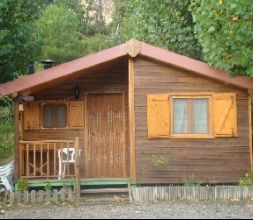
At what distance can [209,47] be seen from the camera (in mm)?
12180

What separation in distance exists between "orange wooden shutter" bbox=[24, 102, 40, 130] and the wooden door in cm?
136

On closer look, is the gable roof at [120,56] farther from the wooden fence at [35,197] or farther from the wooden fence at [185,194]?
the wooden fence at [185,194]

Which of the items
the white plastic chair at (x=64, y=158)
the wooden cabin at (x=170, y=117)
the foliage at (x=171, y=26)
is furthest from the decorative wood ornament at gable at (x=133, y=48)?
the foliage at (x=171, y=26)

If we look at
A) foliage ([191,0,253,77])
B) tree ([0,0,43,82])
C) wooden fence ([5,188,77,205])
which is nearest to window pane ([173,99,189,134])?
foliage ([191,0,253,77])

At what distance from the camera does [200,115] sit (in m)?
12.2

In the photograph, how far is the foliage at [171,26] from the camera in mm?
18125

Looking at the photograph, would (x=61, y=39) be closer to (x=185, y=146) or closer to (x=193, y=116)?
(x=193, y=116)

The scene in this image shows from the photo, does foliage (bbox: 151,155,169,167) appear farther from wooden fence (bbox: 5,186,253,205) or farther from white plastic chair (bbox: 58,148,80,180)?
white plastic chair (bbox: 58,148,80,180)

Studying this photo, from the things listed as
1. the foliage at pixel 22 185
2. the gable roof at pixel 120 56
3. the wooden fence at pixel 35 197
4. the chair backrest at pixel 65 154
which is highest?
the gable roof at pixel 120 56

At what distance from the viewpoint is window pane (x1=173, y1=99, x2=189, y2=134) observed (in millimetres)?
12227

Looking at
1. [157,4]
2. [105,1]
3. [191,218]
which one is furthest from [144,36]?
[105,1]

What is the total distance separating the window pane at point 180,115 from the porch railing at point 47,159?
2.53 meters

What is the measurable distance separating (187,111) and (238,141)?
1497 millimetres

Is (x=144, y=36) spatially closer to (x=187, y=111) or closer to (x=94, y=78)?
(x=94, y=78)
